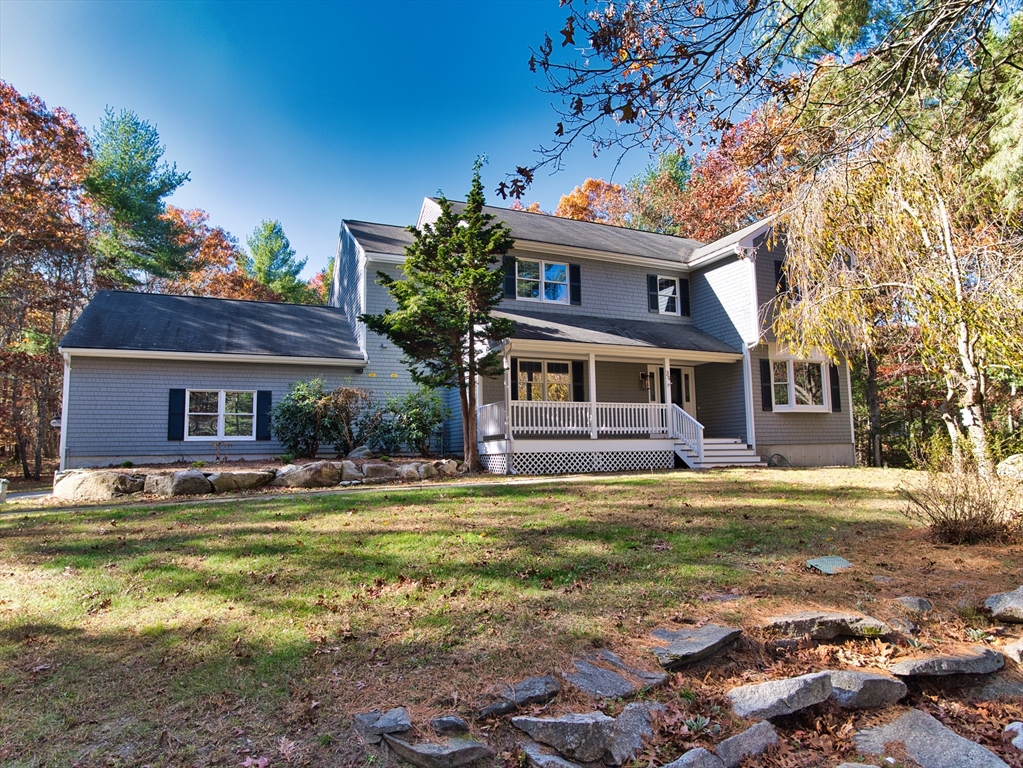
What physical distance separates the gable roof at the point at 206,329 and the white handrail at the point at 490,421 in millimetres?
3728

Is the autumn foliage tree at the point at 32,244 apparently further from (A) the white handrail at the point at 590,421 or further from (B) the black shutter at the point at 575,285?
(B) the black shutter at the point at 575,285

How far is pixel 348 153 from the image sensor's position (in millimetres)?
18531

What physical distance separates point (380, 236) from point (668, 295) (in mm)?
9009

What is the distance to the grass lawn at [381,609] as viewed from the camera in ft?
9.63

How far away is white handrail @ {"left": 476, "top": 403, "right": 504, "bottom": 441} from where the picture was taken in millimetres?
14266

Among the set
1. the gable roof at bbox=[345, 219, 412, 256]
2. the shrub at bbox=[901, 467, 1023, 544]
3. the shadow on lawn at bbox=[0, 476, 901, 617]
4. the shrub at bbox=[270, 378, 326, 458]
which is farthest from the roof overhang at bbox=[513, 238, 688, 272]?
the shrub at bbox=[901, 467, 1023, 544]

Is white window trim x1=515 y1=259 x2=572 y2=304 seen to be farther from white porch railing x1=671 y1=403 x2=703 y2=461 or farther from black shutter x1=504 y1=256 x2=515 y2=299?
white porch railing x1=671 y1=403 x2=703 y2=461

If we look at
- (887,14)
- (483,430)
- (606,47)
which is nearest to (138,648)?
(606,47)

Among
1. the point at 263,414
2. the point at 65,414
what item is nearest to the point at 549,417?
the point at 263,414

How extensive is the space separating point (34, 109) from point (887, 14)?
76.5 ft

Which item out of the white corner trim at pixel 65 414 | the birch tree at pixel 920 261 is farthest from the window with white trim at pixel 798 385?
the white corner trim at pixel 65 414

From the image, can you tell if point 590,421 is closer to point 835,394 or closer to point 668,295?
point 668,295

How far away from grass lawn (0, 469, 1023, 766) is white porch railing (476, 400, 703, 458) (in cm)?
651

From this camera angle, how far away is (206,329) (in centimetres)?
1575
